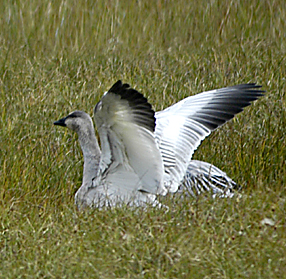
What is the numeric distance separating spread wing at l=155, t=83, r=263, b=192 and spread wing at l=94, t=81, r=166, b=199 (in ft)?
0.78

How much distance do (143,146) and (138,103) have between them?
0.36m

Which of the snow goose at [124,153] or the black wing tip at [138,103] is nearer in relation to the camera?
the black wing tip at [138,103]

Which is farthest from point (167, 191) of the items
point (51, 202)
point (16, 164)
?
point (16, 164)

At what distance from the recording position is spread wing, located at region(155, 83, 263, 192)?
16.5 feet

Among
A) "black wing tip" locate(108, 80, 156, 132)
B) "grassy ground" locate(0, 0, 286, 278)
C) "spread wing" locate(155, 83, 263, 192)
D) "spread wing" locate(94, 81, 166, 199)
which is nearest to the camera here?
"grassy ground" locate(0, 0, 286, 278)

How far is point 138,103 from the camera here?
4.39 meters

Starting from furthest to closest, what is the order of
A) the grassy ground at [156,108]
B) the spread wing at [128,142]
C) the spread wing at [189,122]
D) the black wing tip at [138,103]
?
the spread wing at [189,122], the spread wing at [128,142], the black wing tip at [138,103], the grassy ground at [156,108]

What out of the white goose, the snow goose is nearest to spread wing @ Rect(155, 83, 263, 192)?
the white goose

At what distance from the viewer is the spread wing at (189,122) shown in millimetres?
5027

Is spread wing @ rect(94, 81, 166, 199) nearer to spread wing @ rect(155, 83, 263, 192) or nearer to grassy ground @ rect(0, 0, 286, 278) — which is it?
spread wing @ rect(155, 83, 263, 192)

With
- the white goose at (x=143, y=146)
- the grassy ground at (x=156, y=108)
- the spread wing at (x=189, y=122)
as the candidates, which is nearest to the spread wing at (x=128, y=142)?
the white goose at (x=143, y=146)

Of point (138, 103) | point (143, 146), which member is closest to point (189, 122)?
point (143, 146)

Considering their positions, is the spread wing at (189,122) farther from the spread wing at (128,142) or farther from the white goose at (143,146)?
the spread wing at (128,142)

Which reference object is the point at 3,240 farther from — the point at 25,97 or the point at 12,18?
the point at 12,18
